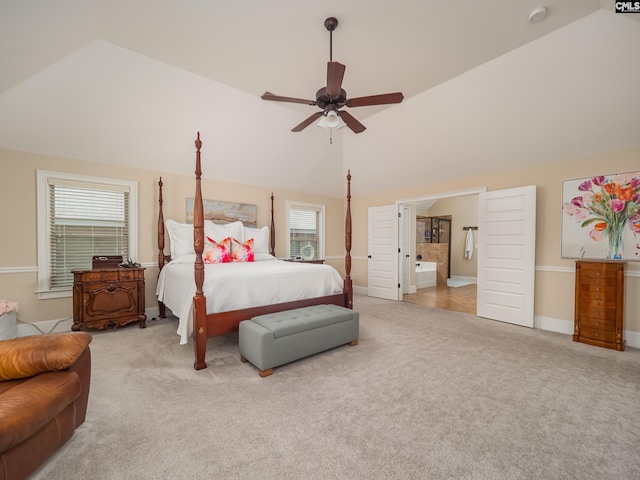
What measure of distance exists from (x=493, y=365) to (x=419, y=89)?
338 centimetres

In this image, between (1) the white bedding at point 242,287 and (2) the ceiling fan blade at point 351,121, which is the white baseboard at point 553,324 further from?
(2) the ceiling fan blade at point 351,121

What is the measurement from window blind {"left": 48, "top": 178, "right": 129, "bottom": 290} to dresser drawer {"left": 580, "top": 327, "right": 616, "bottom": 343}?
20.5ft

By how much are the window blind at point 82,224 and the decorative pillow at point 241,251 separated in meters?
1.57

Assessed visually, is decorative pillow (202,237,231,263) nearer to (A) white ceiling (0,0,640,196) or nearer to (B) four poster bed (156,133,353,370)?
(B) four poster bed (156,133,353,370)

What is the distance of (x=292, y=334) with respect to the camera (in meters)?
2.59

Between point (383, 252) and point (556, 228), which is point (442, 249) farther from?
point (556, 228)

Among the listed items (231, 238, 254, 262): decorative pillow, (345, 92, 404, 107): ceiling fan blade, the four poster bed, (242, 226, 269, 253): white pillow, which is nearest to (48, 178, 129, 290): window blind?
the four poster bed

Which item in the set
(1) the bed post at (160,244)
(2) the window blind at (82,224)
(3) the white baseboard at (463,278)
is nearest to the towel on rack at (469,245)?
(3) the white baseboard at (463,278)

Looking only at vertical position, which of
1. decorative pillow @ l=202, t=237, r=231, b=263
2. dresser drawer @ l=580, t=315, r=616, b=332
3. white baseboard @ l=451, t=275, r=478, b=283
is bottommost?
white baseboard @ l=451, t=275, r=478, b=283

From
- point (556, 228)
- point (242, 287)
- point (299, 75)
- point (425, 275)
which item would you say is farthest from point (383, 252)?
point (299, 75)

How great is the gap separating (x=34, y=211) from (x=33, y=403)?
3.38m

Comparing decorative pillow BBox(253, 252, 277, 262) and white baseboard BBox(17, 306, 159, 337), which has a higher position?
decorative pillow BBox(253, 252, 277, 262)

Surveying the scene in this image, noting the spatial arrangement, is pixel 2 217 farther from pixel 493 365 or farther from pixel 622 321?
pixel 622 321

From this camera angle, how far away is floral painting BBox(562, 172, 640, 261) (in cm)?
318
